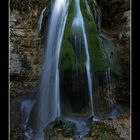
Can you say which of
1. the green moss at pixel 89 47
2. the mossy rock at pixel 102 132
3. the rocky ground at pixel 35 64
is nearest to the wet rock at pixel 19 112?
the rocky ground at pixel 35 64

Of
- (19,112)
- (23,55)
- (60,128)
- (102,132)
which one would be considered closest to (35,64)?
(23,55)

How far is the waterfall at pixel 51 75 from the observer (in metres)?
3.35

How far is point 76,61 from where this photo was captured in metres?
3.38

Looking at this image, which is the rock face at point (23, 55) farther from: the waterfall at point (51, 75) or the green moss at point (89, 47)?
the green moss at point (89, 47)

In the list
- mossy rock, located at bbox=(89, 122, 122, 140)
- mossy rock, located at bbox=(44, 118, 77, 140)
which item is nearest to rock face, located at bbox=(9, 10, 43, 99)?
mossy rock, located at bbox=(44, 118, 77, 140)

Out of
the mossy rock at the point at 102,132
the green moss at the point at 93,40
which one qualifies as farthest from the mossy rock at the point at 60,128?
the green moss at the point at 93,40

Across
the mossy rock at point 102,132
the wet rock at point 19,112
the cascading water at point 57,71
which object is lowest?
the mossy rock at point 102,132

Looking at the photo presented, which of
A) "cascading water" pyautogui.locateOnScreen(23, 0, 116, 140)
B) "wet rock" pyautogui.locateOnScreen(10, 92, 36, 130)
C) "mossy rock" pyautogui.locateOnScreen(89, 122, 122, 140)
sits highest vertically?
"cascading water" pyautogui.locateOnScreen(23, 0, 116, 140)

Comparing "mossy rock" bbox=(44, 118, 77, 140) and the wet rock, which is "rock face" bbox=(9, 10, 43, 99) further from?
"mossy rock" bbox=(44, 118, 77, 140)

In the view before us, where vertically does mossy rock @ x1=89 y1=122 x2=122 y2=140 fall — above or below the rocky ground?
below

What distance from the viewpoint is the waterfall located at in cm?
335

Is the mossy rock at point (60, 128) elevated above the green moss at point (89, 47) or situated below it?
below

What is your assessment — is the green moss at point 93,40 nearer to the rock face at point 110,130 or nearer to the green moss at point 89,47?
the green moss at point 89,47

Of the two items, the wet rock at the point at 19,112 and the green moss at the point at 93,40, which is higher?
the green moss at the point at 93,40
